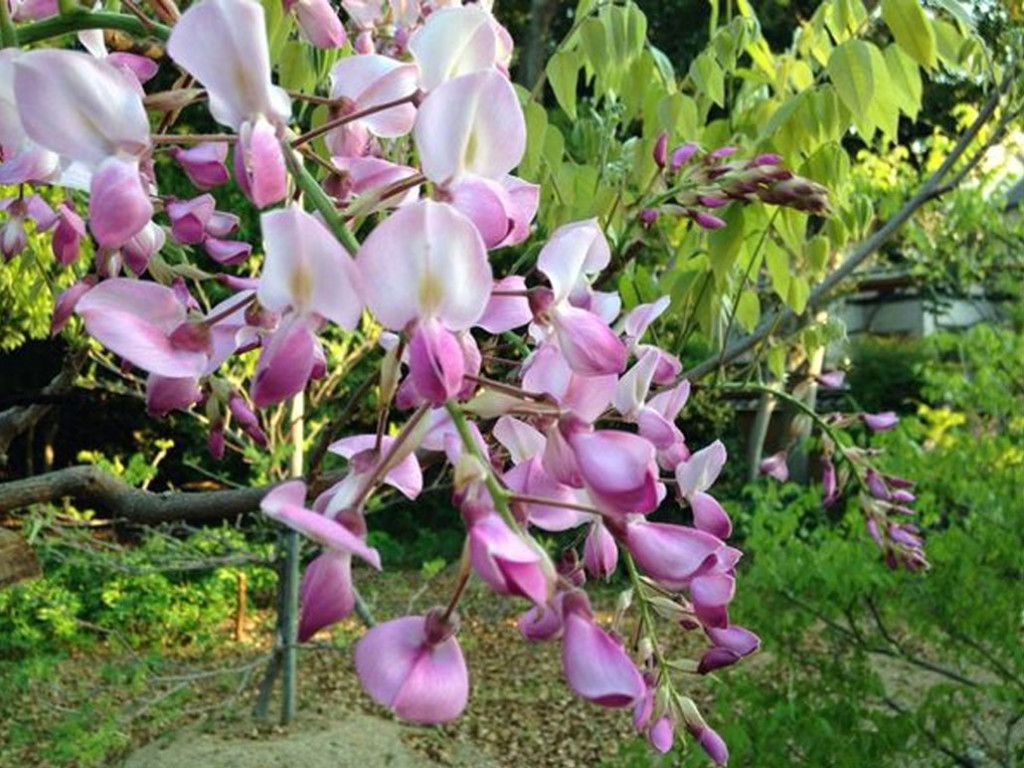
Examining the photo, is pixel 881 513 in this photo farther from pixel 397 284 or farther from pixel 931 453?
pixel 931 453

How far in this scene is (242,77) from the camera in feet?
1.37

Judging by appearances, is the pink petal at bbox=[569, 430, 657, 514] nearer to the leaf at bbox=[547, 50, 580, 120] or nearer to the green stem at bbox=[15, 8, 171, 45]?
the green stem at bbox=[15, 8, 171, 45]

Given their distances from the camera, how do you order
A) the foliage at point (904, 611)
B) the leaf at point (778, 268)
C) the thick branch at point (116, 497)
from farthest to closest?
the foliage at point (904, 611) < the leaf at point (778, 268) < the thick branch at point (116, 497)

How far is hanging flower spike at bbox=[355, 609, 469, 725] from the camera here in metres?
0.38

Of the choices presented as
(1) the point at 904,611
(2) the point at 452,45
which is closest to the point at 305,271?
(2) the point at 452,45

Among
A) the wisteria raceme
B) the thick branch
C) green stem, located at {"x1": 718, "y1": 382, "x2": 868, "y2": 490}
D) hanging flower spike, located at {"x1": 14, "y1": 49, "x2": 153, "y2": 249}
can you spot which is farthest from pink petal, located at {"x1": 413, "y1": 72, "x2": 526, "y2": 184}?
green stem, located at {"x1": 718, "y1": 382, "x2": 868, "y2": 490}

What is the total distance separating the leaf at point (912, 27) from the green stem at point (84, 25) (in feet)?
2.64

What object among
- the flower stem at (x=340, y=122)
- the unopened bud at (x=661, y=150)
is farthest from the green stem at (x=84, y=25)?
the unopened bud at (x=661, y=150)

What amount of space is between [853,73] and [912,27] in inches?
2.8

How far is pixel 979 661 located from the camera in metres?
3.36

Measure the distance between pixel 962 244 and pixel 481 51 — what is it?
28.5 ft

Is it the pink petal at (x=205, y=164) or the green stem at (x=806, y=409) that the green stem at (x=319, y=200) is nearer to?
the pink petal at (x=205, y=164)

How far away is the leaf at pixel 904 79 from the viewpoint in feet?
4.38

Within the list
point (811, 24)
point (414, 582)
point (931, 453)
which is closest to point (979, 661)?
point (931, 453)
